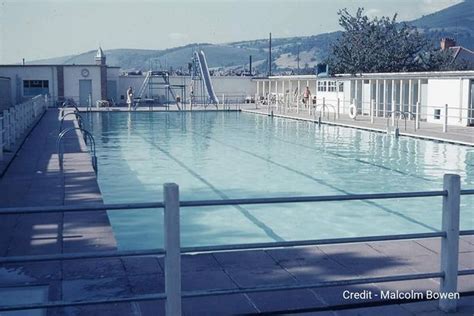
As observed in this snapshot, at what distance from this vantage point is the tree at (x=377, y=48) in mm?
45969

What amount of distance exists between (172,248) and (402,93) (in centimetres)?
2603

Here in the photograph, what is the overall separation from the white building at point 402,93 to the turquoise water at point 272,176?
3.60 meters

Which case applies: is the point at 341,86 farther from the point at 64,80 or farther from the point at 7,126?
the point at 7,126

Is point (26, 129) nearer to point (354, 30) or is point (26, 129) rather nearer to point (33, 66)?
point (33, 66)

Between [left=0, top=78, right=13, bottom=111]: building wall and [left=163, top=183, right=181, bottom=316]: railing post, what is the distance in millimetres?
22464

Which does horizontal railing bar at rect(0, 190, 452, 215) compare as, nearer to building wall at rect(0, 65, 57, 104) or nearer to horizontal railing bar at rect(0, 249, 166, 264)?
horizontal railing bar at rect(0, 249, 166, 264)

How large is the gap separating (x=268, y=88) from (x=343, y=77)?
14.7m

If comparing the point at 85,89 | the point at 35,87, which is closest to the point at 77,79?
the point at 85,89

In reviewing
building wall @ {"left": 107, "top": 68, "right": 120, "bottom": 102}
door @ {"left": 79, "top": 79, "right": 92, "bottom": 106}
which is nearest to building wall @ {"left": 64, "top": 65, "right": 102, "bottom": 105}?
door @ {"left": 79, "top": 79, "right": 92, "bottom": 106}

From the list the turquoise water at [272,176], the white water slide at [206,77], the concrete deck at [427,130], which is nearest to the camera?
the turquoise water at [272,176]

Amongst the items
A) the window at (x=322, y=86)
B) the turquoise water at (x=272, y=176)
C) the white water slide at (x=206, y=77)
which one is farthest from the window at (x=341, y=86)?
the white water slide at (x=206, y=77)

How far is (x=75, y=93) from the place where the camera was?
44.9 metres

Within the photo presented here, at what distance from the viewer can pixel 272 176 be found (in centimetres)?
1521

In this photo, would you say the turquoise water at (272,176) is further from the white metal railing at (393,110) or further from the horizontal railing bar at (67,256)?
the horizontal railing bar at (67,256)
